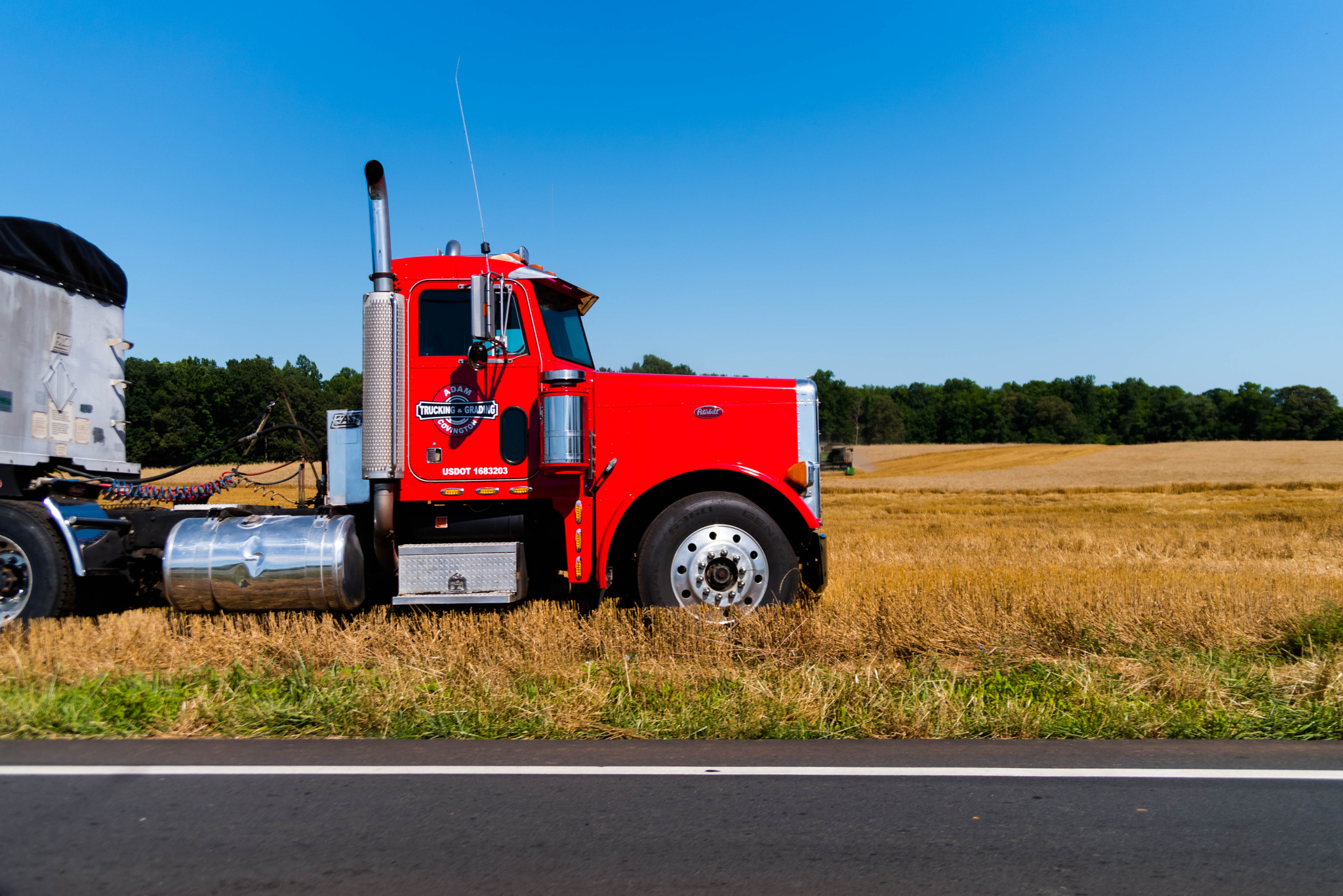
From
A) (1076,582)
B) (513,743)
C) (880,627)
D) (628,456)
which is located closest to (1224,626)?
(1076,582)

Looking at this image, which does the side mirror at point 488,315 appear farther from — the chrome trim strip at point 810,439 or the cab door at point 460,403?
the chrome trim strip at point 810,439

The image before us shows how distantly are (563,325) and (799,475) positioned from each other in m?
2.26

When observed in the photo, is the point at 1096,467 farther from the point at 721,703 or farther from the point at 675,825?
the point at 675,825

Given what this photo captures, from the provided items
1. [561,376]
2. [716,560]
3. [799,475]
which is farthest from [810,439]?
[561,376]

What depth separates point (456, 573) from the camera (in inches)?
265

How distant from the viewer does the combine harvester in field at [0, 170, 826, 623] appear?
22.1 feet

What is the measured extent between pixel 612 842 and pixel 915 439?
115 m

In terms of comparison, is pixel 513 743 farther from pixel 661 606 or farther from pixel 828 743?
pixel 661 606

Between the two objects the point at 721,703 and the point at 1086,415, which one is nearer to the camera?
the point at 721,703

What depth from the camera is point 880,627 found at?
6.54 meters

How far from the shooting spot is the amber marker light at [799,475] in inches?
276

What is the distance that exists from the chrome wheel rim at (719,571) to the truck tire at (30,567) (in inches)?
190

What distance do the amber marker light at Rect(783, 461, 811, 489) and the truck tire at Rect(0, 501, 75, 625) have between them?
577 centimetres

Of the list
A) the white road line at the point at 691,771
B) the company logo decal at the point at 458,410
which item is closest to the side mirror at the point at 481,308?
the company logo decal at the point at 458,410
